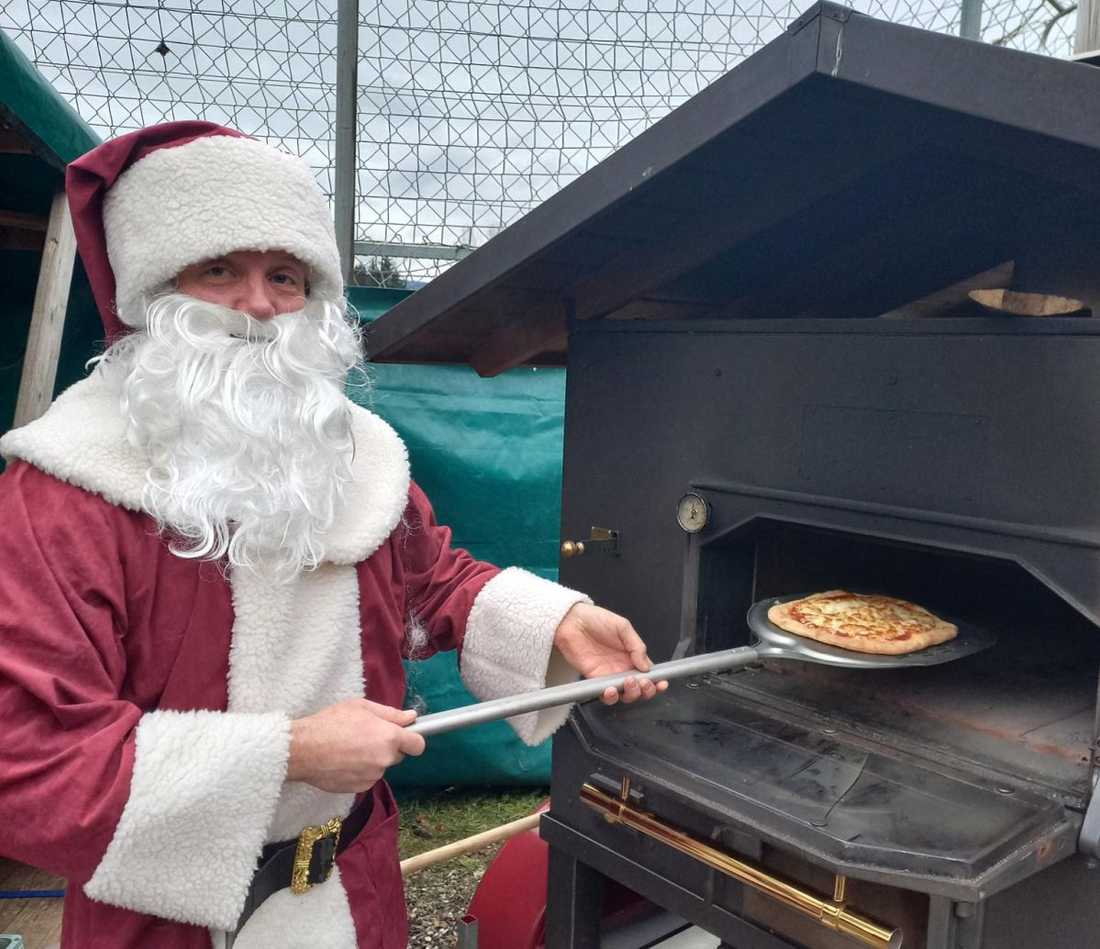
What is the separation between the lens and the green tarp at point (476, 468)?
10.0 feet

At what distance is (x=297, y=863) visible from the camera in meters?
1.38

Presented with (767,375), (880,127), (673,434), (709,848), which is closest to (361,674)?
(709,848)

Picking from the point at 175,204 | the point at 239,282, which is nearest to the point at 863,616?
the point at 239,282

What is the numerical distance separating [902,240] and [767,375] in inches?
20.1

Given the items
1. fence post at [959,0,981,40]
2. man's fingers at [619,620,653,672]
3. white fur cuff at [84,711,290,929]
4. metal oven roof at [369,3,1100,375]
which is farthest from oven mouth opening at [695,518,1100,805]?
fence post at [959,0,981,40]

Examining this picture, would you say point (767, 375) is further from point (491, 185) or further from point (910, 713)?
point (491, 185)

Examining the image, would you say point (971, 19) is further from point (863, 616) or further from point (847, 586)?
point (863, 616)

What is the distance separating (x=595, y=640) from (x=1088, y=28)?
1.72 m

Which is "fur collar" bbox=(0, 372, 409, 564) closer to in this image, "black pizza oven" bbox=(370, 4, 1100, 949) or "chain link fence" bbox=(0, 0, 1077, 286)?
"black pizza oven" bbox=(370, 4, 1100, 949)

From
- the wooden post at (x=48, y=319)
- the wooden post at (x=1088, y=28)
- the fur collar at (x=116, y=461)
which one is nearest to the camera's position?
the fur collar at (x=116, y=461)

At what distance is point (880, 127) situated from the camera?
1415 millimetres

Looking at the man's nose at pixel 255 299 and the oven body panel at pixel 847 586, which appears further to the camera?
the man's nose at pixel 255 299

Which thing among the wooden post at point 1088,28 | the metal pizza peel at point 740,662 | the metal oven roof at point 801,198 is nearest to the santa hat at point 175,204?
the metal oven roof at point 801,198

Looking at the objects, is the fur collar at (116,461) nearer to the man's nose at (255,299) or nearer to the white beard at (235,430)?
the white beard at (235,430)
